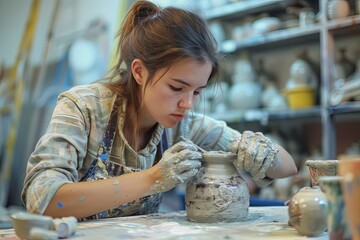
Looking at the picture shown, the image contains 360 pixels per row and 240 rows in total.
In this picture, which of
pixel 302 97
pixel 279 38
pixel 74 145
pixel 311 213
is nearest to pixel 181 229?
pixel 311 213

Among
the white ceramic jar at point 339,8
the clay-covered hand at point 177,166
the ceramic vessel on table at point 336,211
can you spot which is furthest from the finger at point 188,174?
the white ceramic jar at point 339,8

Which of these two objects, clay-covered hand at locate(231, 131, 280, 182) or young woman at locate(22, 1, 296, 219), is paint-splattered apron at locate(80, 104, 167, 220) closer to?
young woman at locate(22, 1, 296, 219)

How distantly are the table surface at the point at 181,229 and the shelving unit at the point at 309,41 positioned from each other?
139 centimetres

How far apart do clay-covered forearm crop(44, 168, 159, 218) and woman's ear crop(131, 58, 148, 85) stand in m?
0.34

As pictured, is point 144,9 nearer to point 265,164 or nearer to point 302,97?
point 265,164

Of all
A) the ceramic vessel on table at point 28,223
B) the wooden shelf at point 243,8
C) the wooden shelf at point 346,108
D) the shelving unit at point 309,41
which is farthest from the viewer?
the wooden shelf at point 243,8

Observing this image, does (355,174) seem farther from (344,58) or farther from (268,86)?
(268,86)

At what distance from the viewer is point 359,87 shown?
227 centimetres

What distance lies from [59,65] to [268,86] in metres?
1.91

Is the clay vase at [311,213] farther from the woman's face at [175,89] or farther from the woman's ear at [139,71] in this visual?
the woman's ear at [139,71]

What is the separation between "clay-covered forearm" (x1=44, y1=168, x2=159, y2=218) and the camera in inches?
43.7

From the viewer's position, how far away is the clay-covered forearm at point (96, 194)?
1.11 metres

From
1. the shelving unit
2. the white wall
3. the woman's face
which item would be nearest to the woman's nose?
the woman's face

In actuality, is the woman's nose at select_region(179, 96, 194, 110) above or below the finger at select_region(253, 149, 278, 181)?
above
